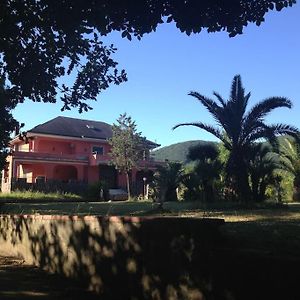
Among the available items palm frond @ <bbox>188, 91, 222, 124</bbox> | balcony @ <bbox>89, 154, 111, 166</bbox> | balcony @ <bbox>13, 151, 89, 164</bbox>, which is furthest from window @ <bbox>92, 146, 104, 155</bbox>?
palm frond @ <bbox>188, 91, 222, 124</bbox>

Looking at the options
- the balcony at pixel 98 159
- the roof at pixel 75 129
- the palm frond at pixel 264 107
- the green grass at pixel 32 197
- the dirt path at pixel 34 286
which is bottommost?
the dirt path at pixel 34 286

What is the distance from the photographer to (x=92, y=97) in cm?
973

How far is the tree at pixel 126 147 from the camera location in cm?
4541

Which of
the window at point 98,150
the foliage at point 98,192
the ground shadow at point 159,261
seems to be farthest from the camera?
the window at point 98,150

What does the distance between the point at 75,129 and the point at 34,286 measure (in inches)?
1750

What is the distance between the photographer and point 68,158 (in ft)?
154

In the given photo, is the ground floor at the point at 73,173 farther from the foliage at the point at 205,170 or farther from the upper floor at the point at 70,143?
the foliage at the point at 205,170

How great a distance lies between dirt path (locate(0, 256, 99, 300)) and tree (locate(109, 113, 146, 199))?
3500 cm

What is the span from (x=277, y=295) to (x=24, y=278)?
5614mm

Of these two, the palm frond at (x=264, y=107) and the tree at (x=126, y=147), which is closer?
the palm frond at (x=264, y=107)

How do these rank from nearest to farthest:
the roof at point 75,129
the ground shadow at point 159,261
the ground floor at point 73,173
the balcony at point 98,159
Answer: the ground shadow at point 159,261, the ground floor at point 73,173, the balcony at point 98,159, the roof at point 75,129

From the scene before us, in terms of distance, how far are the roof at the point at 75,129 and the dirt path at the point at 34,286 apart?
38.1m

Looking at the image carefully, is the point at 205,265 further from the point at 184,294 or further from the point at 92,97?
the point at 92,97

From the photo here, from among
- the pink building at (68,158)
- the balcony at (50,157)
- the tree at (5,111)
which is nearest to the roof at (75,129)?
the pink building at (68,158)
